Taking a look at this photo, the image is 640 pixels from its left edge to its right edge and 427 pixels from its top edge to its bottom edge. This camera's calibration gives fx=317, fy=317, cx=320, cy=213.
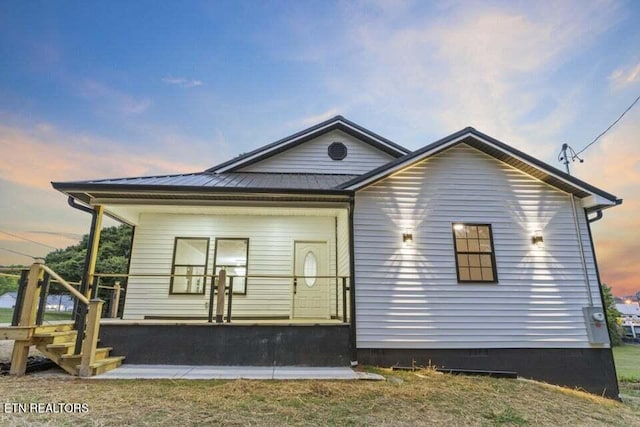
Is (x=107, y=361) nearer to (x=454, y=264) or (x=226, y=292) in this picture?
(x=226, y=292)

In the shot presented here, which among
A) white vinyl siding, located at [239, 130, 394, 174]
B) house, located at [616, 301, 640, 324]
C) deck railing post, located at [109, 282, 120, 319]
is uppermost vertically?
white vinyl siding, located at [239, 130, 394, 174]

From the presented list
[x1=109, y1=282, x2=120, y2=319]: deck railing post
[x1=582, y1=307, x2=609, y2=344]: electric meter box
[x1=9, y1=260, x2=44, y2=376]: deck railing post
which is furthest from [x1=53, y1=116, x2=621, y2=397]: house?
[x1=9, y1=260, x2=44, y2=376]: deck railing post

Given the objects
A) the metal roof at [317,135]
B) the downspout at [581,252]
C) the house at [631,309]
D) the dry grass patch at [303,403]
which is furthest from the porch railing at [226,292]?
the house at [631,309]

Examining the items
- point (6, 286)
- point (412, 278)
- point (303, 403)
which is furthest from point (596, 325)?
point (6, 286)

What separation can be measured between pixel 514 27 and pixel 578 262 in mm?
7997

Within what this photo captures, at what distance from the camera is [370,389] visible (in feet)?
15.0

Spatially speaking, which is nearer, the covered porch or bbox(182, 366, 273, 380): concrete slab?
bbox(182, 366, 273, 380): concrete slab

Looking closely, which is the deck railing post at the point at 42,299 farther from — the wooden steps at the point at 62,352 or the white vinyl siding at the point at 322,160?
the white vinyl siding at the point at 322,160

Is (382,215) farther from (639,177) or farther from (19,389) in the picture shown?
(639,177)

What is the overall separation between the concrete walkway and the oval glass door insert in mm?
2979

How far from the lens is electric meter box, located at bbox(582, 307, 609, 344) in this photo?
6660 millimetres

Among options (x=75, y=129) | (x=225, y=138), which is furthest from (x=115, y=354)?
(x=225, y=138)

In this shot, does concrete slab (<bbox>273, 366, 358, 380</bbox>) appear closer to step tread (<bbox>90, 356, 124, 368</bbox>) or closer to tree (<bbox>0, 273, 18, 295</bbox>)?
step tread (<bbox>90, 356, 124, 368</bbox>)

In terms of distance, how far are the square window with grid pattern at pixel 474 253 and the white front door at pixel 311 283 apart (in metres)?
3.39
